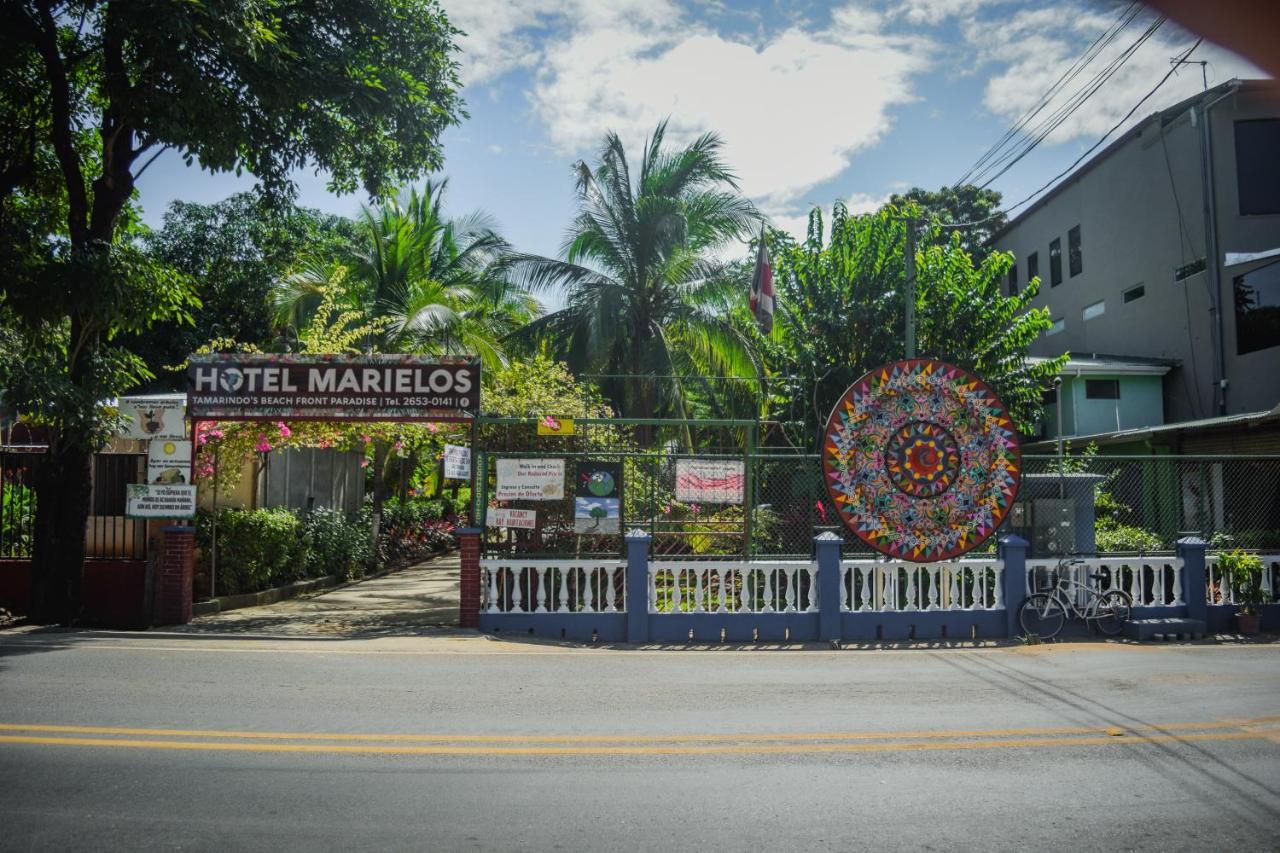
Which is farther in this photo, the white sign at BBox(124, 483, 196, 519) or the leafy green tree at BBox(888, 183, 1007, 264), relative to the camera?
the leafy green tree at BBox(888, 183, 1007, 264)

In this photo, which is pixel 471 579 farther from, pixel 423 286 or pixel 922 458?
pixel 423 286

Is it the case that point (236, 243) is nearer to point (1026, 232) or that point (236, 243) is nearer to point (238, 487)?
point (238, 487)

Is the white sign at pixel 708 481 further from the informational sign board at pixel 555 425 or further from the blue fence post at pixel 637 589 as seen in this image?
the informational sign board at pixel 555 425

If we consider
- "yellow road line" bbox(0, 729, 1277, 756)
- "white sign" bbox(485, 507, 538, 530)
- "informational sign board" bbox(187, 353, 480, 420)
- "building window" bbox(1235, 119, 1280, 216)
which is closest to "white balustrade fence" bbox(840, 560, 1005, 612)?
"white sign" bbox(485, 507, 538, 530)

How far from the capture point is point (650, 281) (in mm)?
22156

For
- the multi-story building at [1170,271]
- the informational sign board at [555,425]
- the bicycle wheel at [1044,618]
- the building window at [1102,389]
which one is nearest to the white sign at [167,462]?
the informational sign board at [555,425]

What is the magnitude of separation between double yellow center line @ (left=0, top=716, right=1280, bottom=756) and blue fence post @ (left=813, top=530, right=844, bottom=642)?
478 cm

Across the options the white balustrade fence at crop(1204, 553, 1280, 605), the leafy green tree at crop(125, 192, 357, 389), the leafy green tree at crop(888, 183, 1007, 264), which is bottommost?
the white balustrade fence at crop(1204, 553, 1280, 605)

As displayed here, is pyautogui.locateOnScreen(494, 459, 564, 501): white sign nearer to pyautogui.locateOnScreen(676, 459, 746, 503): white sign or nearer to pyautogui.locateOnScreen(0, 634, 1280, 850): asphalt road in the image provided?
pyautogui.locateOnScreen(676, 459, 746, 503): white sign

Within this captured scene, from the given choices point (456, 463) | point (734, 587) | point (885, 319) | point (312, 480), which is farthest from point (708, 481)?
point (312, 480)

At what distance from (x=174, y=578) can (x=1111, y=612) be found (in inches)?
484

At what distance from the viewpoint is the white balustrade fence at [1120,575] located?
12.2 metres

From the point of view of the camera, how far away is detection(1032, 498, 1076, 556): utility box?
12.9 meters

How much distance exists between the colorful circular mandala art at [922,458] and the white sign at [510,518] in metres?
3.94
